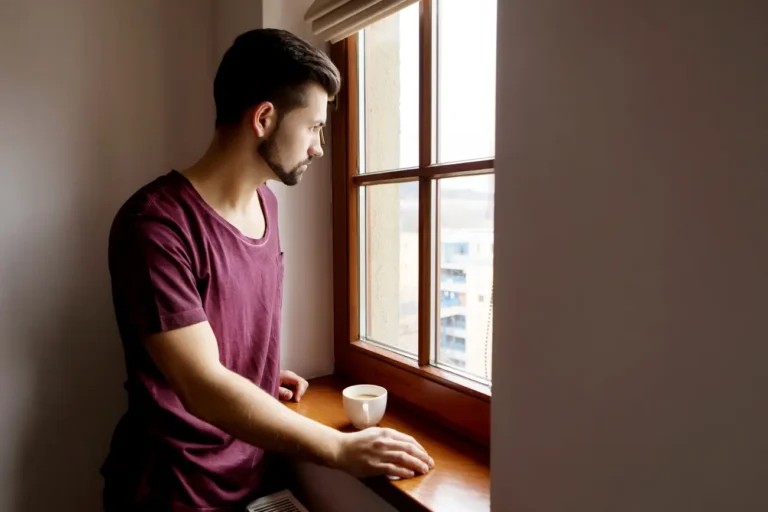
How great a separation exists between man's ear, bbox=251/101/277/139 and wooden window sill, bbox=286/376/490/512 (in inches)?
24.7

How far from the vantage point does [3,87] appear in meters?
1.18

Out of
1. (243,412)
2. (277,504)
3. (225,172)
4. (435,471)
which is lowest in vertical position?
(277,504)

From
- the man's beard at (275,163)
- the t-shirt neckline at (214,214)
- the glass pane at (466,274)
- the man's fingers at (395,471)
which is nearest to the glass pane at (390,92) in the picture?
the glass pane at (466,274)

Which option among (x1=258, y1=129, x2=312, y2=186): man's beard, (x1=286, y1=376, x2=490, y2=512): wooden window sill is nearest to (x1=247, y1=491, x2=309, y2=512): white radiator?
(x1=286, y1=376, x2=490, y2=512): wooden window sill

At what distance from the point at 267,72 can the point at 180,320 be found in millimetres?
493

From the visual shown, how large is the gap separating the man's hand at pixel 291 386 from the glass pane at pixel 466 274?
0.37 metres

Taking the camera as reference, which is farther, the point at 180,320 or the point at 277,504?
the point at 277,504

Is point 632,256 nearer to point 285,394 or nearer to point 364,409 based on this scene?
point 364,409

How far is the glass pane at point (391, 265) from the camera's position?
1.20 metres

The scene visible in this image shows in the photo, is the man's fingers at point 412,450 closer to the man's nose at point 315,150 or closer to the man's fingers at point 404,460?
the man's fingers at point 404,460

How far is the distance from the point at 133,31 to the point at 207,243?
0.78 m

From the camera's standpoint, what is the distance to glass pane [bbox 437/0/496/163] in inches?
38.8

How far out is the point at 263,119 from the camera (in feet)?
3.24

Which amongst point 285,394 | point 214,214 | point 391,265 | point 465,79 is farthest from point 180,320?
point 465,79
